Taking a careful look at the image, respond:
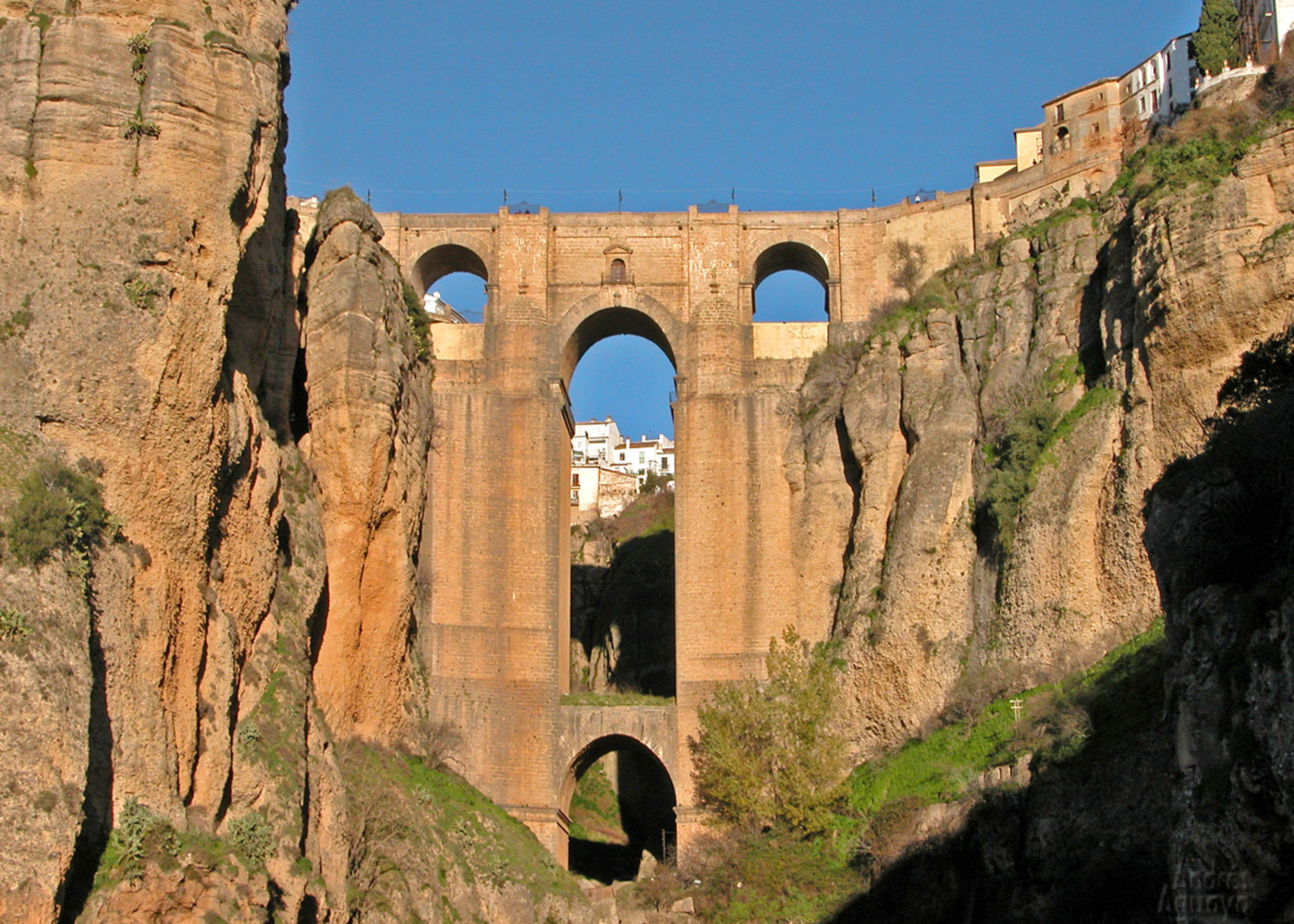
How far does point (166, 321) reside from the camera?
18109 mm

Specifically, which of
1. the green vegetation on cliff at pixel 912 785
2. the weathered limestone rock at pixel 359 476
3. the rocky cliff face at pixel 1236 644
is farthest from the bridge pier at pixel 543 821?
the rocky cliff face at pixel 1236 644

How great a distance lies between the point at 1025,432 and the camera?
91.7 feet

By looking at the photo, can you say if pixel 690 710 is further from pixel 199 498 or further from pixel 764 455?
pixel 199 498

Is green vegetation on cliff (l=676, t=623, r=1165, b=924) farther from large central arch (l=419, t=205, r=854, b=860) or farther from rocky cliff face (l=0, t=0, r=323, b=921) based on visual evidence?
rocky cliff face (l=0, t=0, r=323, b=921)

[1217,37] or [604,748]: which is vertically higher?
[1217,37]

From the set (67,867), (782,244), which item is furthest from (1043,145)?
(67,867)

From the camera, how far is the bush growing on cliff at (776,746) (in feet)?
93.2

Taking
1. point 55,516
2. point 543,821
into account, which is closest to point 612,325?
point 543,821

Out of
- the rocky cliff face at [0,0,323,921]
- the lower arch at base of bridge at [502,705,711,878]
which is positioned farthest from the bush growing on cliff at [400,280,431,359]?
the rocky cliff face at [0,0,323,921]

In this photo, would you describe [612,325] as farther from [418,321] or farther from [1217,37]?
[1217,37]

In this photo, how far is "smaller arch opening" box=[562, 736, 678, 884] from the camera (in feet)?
123

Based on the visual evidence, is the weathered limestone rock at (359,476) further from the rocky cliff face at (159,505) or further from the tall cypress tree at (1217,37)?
the tall cypress tree at (1217,37)

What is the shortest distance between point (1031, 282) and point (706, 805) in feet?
40.8

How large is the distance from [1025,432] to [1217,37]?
1307cm
